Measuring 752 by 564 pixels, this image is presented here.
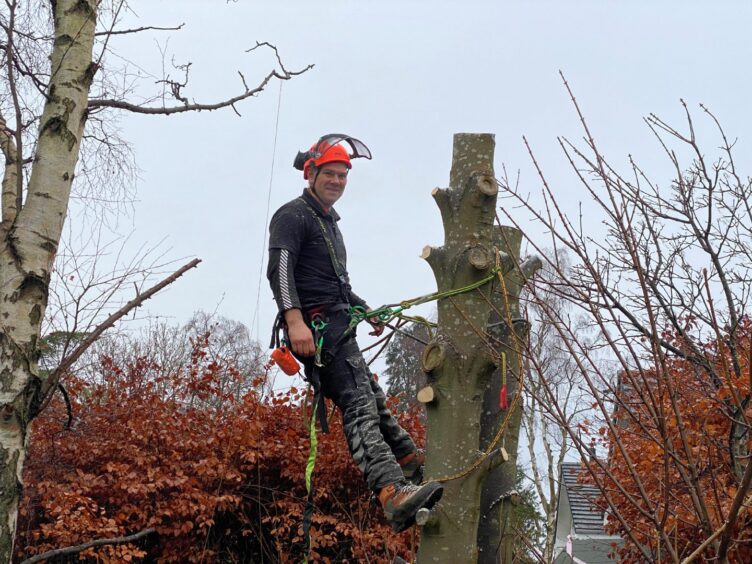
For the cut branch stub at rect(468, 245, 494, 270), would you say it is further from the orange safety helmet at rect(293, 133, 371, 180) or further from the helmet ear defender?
the helmet ear defender

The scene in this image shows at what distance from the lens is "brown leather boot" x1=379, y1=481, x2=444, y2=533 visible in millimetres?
3676

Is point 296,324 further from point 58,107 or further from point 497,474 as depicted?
point 58,107

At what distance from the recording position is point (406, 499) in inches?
148

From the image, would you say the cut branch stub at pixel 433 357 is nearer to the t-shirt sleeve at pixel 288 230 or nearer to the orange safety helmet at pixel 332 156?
the t-shirt sleeve at pixel 288 230

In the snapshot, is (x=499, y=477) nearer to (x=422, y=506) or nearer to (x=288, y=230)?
(x=422, y=506)

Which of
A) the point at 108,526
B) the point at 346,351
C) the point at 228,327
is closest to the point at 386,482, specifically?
the point at 346,351

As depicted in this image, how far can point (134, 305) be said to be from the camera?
432 centimetres

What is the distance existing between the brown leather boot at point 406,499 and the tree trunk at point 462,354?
8cm

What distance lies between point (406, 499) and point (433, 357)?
63 centimetres

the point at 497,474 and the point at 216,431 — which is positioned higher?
the point at 216,431

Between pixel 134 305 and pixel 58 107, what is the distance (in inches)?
47.9

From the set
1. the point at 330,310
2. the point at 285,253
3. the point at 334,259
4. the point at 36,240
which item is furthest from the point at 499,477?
the point at 36,240

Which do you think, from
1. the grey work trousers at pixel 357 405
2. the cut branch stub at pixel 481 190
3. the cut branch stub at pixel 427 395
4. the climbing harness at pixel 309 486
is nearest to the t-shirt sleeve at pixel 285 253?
the grey work trousers at pixel 357 405

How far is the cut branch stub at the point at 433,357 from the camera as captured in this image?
12.7 ft
